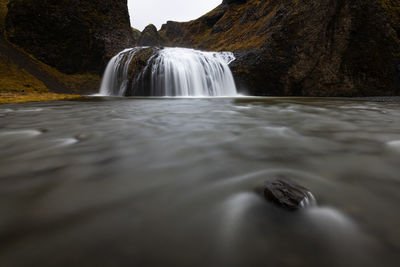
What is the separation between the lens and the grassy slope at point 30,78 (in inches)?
325

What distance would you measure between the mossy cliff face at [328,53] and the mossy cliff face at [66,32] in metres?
9.79

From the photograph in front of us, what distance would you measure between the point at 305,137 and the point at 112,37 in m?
16.2

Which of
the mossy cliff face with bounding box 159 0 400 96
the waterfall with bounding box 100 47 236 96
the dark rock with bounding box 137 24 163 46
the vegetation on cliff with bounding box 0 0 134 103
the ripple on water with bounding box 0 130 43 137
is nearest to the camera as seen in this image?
the ripple on water with bounding box 0 130 43 137

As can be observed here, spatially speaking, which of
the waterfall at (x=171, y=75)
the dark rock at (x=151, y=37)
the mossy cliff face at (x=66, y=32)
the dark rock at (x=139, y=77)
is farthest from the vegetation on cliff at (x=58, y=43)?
the dark rock at (x=151, y=37)

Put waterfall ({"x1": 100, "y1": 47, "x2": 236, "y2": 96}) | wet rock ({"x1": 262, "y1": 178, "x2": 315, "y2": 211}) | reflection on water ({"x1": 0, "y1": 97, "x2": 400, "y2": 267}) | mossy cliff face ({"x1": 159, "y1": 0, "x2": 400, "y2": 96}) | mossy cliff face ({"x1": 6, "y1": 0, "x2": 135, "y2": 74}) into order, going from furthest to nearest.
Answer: mossy cliff face ({"x1": 6, "y1": 0, "x2": 135, "y2": 74}), waterfall ({"x1": 100, "y1": 47, "x2": 236, "y2": 96}), mossy cliff face ({"x1": 159, "y1": 0, "x2": 400, "y2": 96}), wet rock ({"x1": 262, "y1": 178, "x2": 315, "y2": 211}), reflection on water ({"x1": 0, "y1": 97, "x2": 400, "y2": 267})

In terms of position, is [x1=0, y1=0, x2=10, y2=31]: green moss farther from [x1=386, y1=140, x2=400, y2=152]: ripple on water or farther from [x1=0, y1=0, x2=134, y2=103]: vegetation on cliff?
[x1=386, y1=140, x2=400, y2=152]: ripple on water

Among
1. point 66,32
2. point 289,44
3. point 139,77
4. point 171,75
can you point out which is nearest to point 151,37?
point 66,32

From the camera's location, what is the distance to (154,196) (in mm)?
963

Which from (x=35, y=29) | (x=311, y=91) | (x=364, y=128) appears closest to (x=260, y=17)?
(x=311, y=91)

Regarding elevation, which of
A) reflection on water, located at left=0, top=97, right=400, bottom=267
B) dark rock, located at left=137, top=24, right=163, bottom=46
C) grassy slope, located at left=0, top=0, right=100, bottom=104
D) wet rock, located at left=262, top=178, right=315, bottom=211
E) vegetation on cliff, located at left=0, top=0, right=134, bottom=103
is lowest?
reflection on water, located at left=0, top=97, right=400, bottom=267

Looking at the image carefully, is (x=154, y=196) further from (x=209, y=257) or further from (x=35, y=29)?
(x=35, y=29)

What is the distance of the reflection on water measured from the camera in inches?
24.5

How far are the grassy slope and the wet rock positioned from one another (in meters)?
7.93

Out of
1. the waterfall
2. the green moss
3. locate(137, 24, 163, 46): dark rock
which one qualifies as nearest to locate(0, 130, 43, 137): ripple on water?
the waterfall
